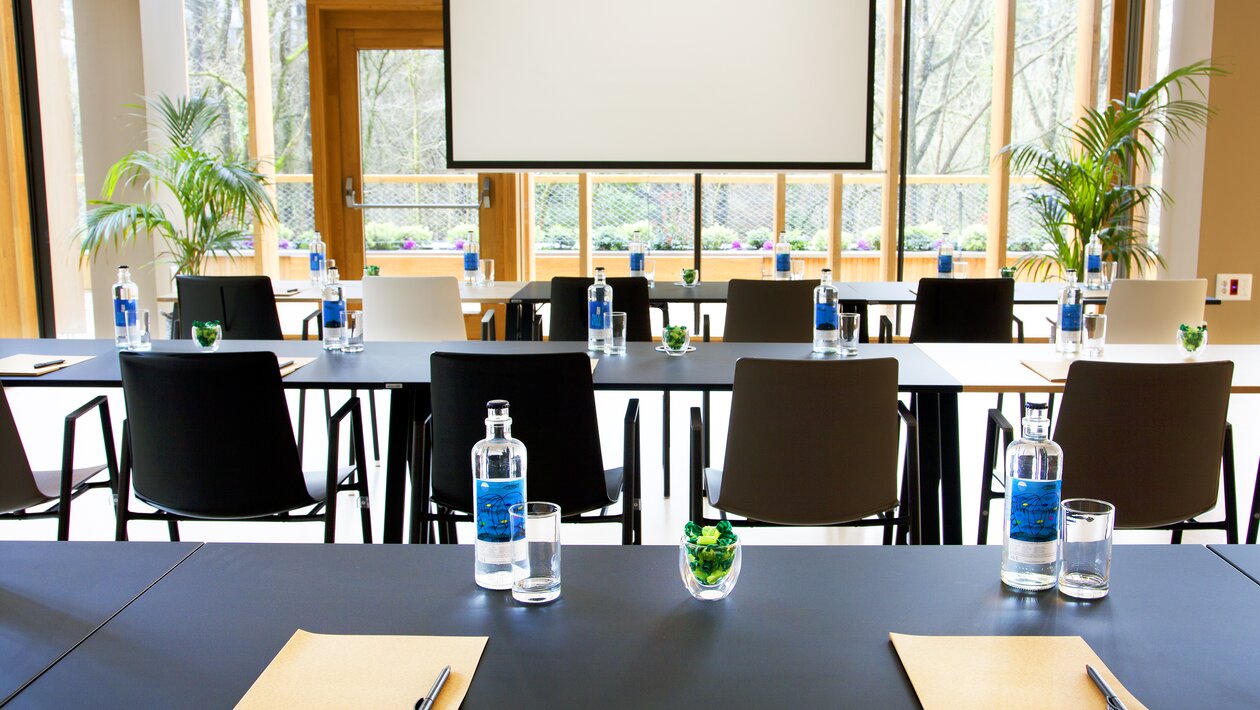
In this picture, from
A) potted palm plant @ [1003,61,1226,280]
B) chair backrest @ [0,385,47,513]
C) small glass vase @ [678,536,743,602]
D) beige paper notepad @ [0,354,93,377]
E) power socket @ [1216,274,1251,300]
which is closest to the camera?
small glass vase @ [678,536,743,602]

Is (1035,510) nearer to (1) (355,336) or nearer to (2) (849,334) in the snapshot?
(2) (849,334)

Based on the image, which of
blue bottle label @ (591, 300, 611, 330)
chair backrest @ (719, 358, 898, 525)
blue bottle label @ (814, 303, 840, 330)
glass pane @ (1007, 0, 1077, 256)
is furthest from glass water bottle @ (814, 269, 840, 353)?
glass pane @ (1007, 0, 1077, 256)

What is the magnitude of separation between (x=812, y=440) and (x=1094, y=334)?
1.19 meters

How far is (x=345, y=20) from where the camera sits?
6922mm

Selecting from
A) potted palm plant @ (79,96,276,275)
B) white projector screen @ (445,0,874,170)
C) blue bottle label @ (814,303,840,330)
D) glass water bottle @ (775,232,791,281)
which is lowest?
blue bottle label @ (814,303,840,330)

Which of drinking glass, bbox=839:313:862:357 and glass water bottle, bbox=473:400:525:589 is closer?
glass water bottle, bbox=473:400:525:589

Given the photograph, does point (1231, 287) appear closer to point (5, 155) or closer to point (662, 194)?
point (662, 194)

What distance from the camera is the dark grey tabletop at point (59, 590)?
1133 mm

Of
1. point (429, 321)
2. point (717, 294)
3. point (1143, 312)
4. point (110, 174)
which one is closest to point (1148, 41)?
point (1143, 312)

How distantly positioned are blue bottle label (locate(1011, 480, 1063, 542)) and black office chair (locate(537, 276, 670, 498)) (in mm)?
3020

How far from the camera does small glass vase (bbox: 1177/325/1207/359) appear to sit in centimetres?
310

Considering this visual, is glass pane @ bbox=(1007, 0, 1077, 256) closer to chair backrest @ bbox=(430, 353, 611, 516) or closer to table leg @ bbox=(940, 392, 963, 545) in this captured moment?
table leg @ bbox=(940, 392, 963, 545)

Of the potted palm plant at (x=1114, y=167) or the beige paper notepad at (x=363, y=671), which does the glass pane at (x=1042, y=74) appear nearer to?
the potted palm plant at (x=1114, y=167)

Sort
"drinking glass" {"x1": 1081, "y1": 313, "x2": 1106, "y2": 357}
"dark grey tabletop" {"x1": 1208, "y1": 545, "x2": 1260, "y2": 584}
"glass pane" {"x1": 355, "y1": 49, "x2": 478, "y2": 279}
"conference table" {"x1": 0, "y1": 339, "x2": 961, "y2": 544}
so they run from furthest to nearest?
"glass pane" {"x1": 355, "y1": 49, "x2": 478, "y2": 279} < "drinking glass" {"x1": 1081, "y1": 313, "x2": 1106, "y2": 357} < "conference table" {"x1": 0, "y1": 339, "x2": 961, "y2": 544} < "dark grey tabletop" {"x1": 1208, "y1": 545, "x2": 1260, "y2": 584}
